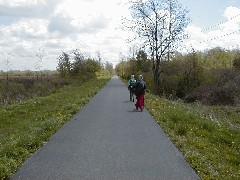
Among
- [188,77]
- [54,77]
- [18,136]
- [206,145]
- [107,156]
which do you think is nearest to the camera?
[107,156]

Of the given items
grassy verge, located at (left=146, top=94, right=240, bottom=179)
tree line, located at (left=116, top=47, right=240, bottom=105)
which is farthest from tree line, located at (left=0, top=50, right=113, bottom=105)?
grassy verge, located at (left=146, top=94, right=240, bottom=179)

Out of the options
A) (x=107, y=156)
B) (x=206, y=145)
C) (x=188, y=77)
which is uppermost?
(x=188, y=77)

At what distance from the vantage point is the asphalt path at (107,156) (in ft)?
21.6

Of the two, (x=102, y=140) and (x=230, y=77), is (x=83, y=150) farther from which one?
(x=230, y=77)

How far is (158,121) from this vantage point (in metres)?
13.7

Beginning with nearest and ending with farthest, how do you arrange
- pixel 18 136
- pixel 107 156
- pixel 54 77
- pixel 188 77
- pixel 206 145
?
pixel 107 156 < pixel 206 145 < pixel 18 136 < pixel 188 77 < pixel 54 77

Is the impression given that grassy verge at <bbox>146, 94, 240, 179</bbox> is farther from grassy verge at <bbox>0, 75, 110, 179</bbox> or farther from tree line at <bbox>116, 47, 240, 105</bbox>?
tree line at <bbox>116, 47, 240, 105</bbox>

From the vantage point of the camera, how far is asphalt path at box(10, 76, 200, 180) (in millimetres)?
6574

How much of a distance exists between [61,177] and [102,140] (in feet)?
11.6

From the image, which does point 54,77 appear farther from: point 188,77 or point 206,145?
point 206,145

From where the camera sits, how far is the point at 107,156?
26.1ft

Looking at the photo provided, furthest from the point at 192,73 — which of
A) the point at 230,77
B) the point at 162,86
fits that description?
the point at 230,77

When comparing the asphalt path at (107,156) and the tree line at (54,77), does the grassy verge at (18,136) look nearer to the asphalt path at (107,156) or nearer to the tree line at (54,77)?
the asphalt path at (107,156)

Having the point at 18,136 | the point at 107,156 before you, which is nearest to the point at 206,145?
the point at 107,156
